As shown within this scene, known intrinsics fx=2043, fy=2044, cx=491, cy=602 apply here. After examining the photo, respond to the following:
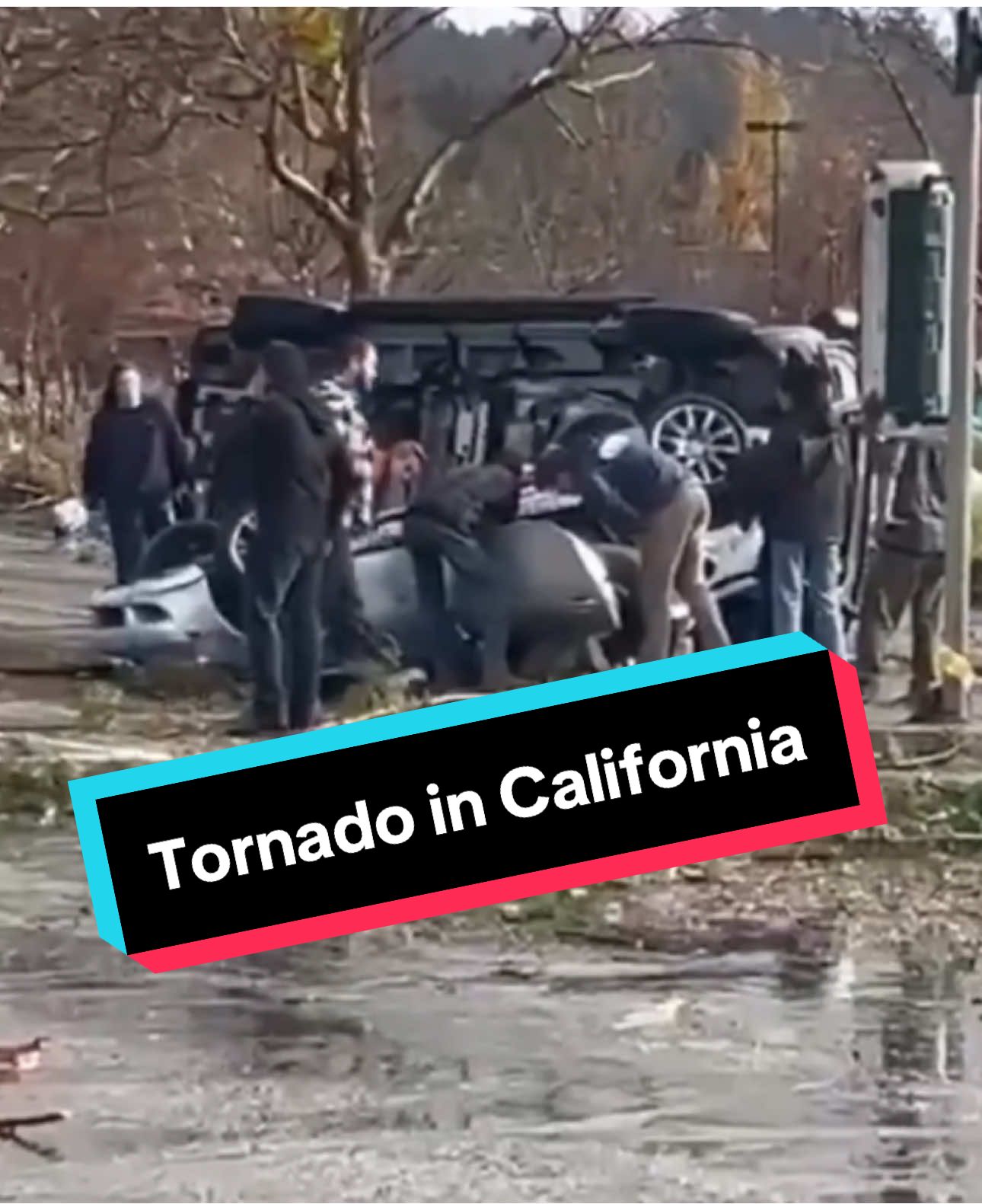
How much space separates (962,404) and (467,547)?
0.43 metres

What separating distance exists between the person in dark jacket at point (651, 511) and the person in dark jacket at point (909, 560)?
129mm

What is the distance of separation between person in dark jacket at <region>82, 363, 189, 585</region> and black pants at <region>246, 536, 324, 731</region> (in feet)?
0.29

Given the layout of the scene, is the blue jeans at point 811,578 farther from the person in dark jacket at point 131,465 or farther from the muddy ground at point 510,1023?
the person in dark jacket at point 131,465

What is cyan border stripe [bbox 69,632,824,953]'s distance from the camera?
1684 mm

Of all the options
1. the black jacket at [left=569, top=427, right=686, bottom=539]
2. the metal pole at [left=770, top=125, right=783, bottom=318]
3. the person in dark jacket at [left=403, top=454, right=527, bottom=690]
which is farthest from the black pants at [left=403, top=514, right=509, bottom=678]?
the metal pole at [left=770, top=125, right=783, bottom=318]

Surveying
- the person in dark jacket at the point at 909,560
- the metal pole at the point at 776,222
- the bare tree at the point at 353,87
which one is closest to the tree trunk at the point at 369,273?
the bare tree at the point at 353,87

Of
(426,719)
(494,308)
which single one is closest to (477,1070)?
(426,719)

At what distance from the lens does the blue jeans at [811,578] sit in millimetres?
1701

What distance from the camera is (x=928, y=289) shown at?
5.54 ft

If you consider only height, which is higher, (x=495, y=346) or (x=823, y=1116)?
(x=495, y=346)

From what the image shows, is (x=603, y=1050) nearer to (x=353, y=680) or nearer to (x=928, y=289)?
(x=353, y=680)

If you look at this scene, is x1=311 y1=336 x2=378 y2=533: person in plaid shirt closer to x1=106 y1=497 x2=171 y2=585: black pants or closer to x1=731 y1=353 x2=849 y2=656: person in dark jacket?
x1=106 y1=497 x2=171 y2=585: black pants

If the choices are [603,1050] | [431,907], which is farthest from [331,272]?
[603,1050]

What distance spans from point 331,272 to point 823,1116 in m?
0.80
